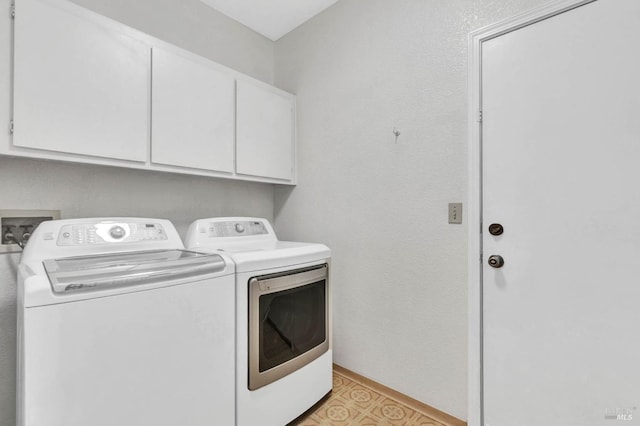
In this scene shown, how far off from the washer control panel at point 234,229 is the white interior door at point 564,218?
147cm

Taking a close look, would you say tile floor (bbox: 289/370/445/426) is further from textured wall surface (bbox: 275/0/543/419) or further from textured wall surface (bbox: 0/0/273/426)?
textured wall surface (bbox: 0/0/273/426)

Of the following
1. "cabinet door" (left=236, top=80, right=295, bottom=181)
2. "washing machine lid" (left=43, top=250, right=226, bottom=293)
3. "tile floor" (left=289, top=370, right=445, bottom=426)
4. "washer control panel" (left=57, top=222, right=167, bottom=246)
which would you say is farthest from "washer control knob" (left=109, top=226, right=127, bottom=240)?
"tile floor" (left=289, top=370, right=445, bottom=426)

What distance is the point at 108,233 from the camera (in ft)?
4.74

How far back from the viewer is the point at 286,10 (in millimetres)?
2189

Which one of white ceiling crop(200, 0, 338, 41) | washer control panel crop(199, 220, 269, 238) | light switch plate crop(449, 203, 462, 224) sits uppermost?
white ceiling crop(200, 0, 338, 41)

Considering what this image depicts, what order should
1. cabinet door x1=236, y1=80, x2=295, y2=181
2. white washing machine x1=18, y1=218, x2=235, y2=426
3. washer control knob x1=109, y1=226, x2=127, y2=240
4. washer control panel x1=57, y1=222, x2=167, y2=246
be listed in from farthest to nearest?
cabinet door x1=236, y1=80, x2=295, y2=181 → washer control knob x1=109, y1=226, x2=127, y2=240 → washer control panel x1=57, y1=222, x2=167, y2=246 → white washing machine x1=18, y1=218, x2=235, y2=426

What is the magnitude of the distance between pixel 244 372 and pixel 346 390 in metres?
0.84

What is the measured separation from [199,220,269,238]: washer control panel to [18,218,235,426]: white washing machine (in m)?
0.38

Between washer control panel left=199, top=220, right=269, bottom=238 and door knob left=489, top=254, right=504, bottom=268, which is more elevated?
washer control panel left=199, top=220, right=269, bottom=238

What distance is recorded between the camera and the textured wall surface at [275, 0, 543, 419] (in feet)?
5.11

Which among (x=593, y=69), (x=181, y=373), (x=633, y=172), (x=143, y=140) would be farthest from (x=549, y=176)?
(x=143, y=140)

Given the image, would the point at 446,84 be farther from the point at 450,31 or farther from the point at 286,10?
the point at 286,10

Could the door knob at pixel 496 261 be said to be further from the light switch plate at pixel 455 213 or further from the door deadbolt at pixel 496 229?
the light switch plate at pixel 455 213

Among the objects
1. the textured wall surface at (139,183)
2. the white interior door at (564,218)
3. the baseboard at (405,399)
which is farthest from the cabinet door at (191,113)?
the baseboard at (405,399)
